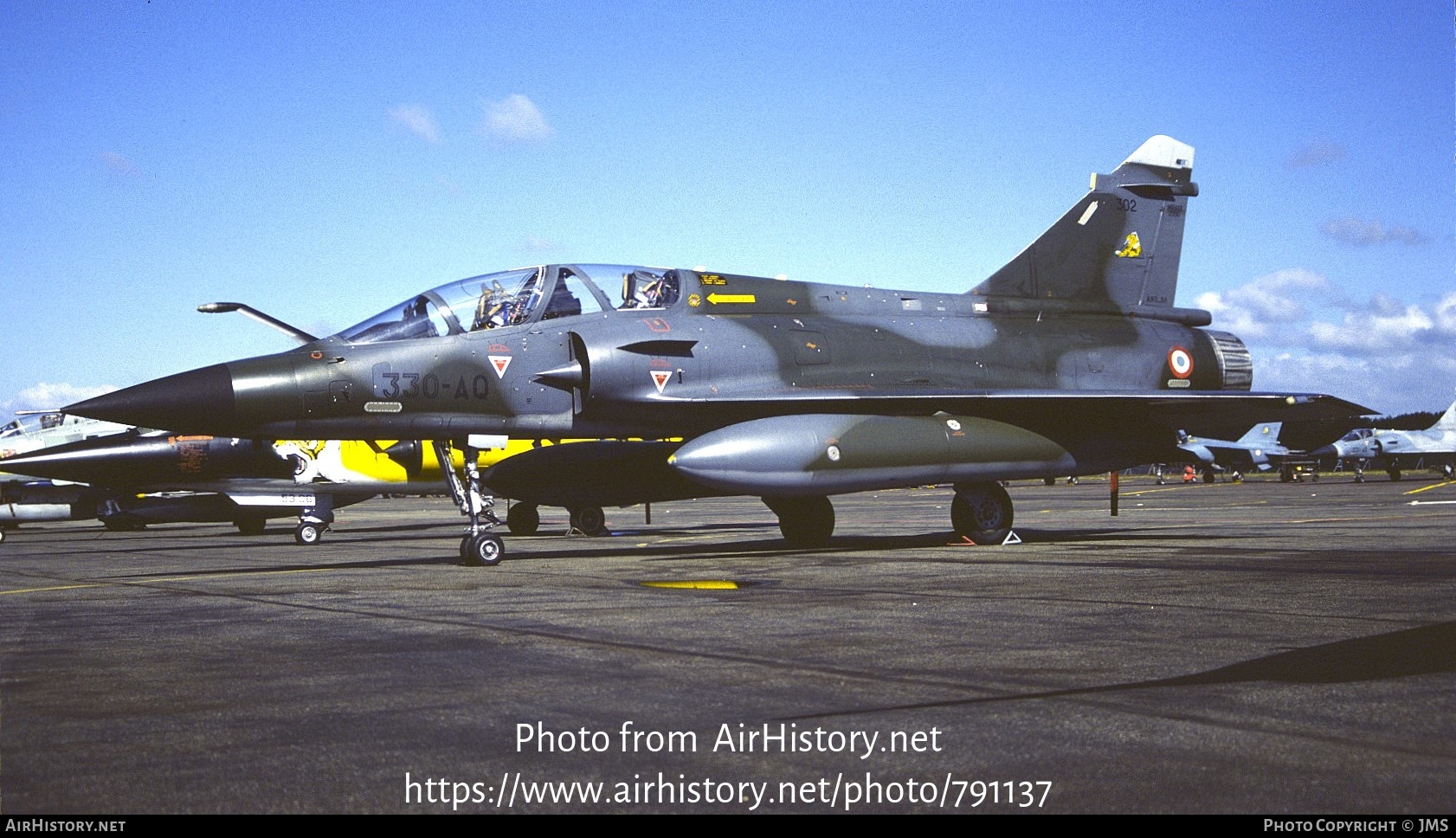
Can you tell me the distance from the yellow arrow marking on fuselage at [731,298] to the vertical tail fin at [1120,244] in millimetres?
4006

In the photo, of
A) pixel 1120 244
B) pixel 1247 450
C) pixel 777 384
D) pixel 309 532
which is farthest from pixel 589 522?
pixel 1247 450

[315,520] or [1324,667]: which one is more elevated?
[1324,667]

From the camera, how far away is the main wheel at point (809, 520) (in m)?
17.6

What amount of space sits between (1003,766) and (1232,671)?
7.46ft

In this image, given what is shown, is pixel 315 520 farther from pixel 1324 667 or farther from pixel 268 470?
pixel 1324 667

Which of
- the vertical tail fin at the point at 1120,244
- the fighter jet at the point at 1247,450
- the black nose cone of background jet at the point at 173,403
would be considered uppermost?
the vertical tail fin at the point at 1120,244

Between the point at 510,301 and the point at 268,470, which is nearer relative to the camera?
the point at 510,301

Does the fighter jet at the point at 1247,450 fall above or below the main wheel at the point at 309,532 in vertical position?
above

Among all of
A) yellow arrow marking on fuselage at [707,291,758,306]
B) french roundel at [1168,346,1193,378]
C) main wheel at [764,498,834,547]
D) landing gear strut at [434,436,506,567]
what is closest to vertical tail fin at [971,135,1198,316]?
french roundel at [1168,346,1193,378]

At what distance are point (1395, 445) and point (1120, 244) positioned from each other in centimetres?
5596

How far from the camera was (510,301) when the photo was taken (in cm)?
1534

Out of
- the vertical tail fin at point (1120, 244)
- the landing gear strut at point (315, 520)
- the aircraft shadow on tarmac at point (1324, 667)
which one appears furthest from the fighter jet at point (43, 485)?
the aircraft shadow on tarmac at point (1324, 667)

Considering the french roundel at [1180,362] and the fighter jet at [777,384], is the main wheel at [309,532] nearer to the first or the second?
the fighter jet at [777,384]
